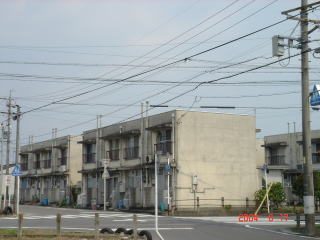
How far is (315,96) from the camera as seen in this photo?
22109 mm

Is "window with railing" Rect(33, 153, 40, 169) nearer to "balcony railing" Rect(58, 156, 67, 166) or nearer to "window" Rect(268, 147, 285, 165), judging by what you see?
"balcony railing" Rect(58, 156, 67, 166)

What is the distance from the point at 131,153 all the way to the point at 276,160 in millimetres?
19442

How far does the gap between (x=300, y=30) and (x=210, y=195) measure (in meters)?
19.2

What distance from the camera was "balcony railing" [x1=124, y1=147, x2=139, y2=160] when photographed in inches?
1679

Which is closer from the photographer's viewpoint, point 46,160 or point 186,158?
point 186,158

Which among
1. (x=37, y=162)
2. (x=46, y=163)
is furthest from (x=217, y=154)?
(x=37, y=162)

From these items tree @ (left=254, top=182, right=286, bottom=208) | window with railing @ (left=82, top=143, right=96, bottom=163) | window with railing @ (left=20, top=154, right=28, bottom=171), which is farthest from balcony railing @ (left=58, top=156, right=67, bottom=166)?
tree @ (left=254, top=182, right=286, bottom=208)

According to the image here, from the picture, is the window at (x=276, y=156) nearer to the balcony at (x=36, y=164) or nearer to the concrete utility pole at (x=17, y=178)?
the balcony at (x=36, y=164)

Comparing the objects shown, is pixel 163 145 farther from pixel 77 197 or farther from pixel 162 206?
pixel 77 197

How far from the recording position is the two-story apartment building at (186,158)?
3759cm

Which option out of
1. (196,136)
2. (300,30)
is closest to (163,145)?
(196,136)

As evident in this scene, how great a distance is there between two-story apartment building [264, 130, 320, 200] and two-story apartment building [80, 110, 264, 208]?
A: 9.81 m

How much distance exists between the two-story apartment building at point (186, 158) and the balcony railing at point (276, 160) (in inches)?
575

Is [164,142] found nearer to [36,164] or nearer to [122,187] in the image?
[122,187]
